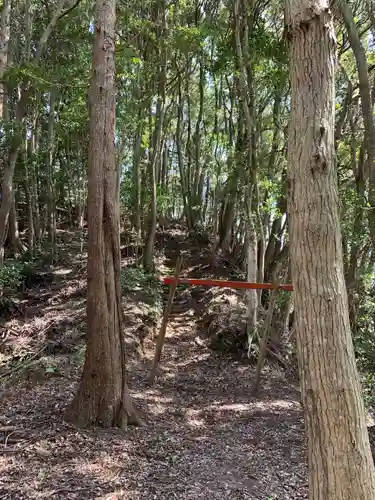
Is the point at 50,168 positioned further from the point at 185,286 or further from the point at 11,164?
the point at 185,286

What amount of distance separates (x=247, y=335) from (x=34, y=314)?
16.0 ft

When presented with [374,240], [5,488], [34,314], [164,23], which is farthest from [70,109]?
[5,488]

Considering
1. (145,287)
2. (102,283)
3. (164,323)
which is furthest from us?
(145,287)

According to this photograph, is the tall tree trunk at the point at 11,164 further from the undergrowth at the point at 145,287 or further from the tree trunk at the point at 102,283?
the tree trunk at the point at 102,283

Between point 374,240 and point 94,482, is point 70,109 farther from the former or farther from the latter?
point 94,482

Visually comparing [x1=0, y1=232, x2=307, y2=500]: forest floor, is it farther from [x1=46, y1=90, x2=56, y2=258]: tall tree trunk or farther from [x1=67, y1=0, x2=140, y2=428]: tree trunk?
[x1=46, y1=90, x2=56, y2=258]: tall tree trunk

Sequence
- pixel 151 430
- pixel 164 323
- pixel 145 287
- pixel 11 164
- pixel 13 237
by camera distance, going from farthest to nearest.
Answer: pixel 13 237
pixel 145 287
pixel 11 164
pixel 164 323
pixel 151 430

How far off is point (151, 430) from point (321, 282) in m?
3.49

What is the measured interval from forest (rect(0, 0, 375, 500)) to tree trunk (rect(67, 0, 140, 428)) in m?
0.02

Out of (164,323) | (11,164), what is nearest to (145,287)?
(11,164)

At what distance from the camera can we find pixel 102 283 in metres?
4.64

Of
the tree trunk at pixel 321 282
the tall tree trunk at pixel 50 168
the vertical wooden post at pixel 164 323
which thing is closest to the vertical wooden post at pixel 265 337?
the vertical wooden post at pixel 164 323

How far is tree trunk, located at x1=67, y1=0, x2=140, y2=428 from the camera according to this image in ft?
15.2

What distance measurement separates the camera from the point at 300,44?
2.39 m
